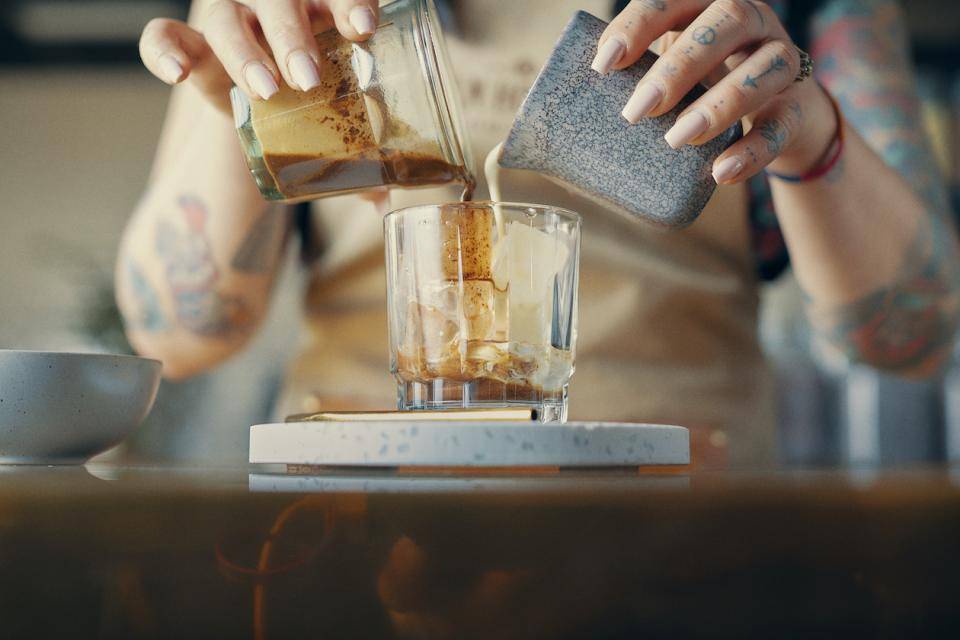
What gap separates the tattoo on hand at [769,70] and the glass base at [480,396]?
0.83 feet

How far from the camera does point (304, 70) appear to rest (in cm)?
60

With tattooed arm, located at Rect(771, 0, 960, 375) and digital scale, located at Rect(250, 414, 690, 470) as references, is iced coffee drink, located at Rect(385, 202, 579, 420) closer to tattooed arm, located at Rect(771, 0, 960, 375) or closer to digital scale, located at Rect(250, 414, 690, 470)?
digital scale, located at Rect(250, 414, 690, 470)

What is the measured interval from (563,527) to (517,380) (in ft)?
1.28

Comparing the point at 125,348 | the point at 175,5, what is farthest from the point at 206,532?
the point at 175,5

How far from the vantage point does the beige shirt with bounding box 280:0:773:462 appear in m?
1.11

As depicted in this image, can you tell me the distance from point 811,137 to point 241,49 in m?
0.50

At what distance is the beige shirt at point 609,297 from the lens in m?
1.11

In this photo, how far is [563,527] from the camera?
262 millimetres

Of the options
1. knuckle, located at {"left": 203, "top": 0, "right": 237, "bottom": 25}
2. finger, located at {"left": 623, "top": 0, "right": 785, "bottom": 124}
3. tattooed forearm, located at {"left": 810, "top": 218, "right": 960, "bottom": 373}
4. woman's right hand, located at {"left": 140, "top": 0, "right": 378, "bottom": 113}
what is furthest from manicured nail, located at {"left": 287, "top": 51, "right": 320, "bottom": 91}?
tattooed forearm, located at {"left": 810, "top": 218, "right": 960, "bottom": 373}

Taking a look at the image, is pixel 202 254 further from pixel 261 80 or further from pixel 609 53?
pixel 609 53

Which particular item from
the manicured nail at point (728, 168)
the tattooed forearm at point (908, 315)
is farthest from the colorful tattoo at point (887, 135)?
the manicured nail at point (728, 168)

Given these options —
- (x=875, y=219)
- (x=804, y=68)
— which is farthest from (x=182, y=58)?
(x=875, y=219)

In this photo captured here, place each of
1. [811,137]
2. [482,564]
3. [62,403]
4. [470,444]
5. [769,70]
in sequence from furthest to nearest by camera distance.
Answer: [811,137], [769,70], [62,403], [470,444], [482,564]

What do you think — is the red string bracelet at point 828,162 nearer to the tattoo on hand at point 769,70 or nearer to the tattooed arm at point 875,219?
the tattooed arm at point 875,219
